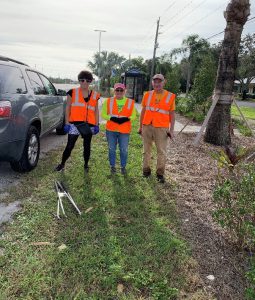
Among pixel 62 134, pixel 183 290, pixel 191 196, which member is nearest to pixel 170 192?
pixel 191 196

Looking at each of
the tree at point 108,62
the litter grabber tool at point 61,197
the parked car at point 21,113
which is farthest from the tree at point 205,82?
the tree at point 108,62

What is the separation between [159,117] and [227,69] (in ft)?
14.1

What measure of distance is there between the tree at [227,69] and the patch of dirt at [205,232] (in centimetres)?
198

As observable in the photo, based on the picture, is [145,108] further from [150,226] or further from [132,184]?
[150,226]

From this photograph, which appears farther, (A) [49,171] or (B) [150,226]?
(A) [49,171]

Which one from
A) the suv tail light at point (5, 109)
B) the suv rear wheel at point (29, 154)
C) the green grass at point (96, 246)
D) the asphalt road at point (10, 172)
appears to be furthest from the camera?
the suv rear wheel at point (29, 154)

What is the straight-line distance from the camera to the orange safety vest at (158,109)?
5918 mm

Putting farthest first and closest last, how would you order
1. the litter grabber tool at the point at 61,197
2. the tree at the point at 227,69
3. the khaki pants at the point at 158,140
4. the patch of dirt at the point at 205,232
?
1. the tree at the point at 227,69
2. the khaki pants at the point at 158,140
3. the litter grabber tool at the point at 61,197
4. the patch of dirt at the point at 205,232

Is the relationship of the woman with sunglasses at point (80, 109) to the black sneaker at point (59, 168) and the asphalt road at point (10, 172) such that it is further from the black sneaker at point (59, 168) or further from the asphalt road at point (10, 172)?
the asphalt road at point (10, 172)

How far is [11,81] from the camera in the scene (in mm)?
5621

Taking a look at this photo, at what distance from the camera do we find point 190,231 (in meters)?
4.36

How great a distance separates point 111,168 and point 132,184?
0.70 m

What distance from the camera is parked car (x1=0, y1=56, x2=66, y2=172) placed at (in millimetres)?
5219

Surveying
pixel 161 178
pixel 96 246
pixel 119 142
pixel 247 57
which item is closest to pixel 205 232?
pixel 96 246
